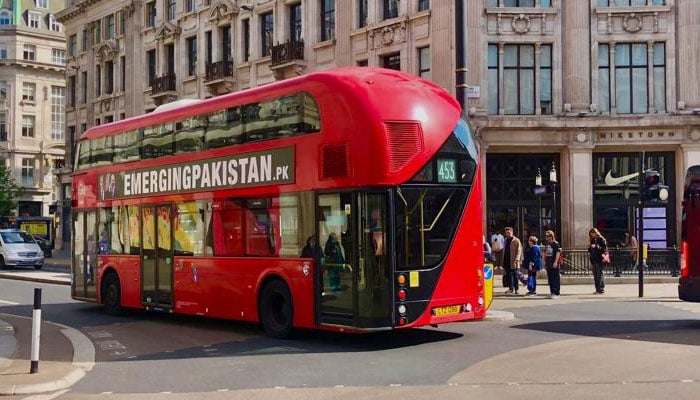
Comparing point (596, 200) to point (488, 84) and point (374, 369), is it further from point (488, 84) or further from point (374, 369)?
point (374, 369)

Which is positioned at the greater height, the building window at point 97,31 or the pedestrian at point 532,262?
the building window at point 97,31

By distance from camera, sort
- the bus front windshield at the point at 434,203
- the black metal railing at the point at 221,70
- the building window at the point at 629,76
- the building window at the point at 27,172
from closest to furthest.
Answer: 1. the bus front windshield at the point at 434,203
2. the building window at the point at 629,76
3. the black metal railing at the point at 221,70
4. the building window at the point at 27,172

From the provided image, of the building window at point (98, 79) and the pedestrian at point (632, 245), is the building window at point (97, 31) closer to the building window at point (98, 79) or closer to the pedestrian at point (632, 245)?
the building window at point (98, 79)

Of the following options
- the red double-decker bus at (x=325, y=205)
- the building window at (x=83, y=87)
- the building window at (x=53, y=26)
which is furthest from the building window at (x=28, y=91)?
the red double-decker bus at (x=325, y=205)

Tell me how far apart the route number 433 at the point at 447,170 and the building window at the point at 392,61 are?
22.7 meters

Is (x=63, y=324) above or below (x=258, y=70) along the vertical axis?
below

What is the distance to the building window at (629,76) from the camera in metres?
32.3

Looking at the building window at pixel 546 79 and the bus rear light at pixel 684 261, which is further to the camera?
the building window at pixel 546 79

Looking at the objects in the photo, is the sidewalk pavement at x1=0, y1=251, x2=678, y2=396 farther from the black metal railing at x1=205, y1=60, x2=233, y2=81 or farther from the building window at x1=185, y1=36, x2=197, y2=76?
the building window at x1=185, y1=36, x2=197, y2=76

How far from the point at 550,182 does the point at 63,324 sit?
20091mm

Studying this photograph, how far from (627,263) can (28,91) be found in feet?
247

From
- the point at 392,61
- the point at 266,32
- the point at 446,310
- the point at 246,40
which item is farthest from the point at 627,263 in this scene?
the point at 246,40

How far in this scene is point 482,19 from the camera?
32.3m

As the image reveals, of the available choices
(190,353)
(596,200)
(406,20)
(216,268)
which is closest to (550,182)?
(596,200)
